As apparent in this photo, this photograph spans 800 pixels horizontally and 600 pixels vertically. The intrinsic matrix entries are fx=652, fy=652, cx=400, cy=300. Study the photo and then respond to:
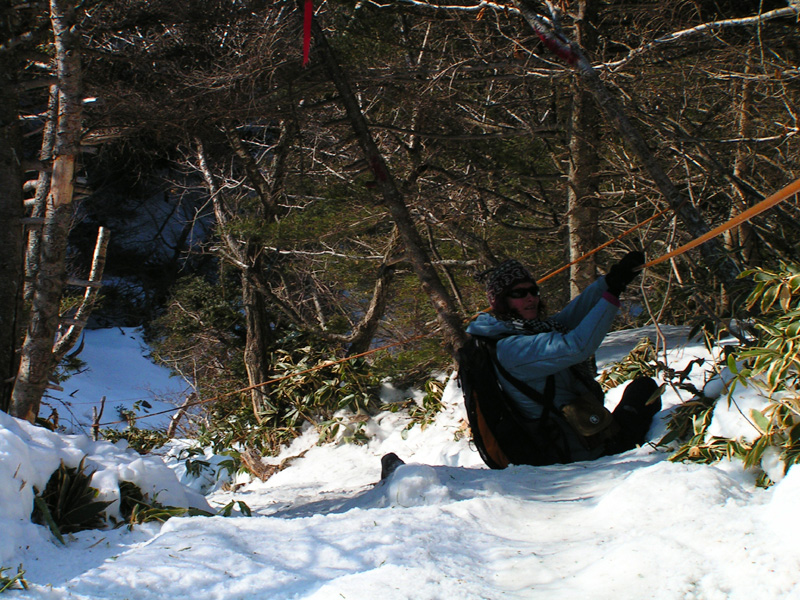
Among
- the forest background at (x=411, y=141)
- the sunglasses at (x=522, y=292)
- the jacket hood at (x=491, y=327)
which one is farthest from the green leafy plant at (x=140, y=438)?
the sunglasses at (x=522, y=292)

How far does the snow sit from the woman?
32 cm

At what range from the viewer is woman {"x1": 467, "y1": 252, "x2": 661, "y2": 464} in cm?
318

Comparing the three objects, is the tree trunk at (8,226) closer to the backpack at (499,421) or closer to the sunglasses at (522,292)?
the backpack at (499,421)

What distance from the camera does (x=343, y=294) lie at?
38.5 ft

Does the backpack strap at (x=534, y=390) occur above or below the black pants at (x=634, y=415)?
above

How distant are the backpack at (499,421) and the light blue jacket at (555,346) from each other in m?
0.05

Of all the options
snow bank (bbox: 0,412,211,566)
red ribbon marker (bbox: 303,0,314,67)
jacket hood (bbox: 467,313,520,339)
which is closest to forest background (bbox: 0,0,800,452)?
red ribbon marker (bbox: 303,0,314,67)

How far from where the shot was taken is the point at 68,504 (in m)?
2.49

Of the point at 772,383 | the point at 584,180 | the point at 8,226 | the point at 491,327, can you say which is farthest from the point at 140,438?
the point at 772,383

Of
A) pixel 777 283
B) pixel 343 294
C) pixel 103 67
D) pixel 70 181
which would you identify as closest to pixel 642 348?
pixel 777 283

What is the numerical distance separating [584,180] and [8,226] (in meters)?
4.51

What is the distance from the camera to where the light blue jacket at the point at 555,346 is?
2.99 metres

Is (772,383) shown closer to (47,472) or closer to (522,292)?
(522,292)

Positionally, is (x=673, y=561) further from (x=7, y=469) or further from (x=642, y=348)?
(x=642, y=348)
